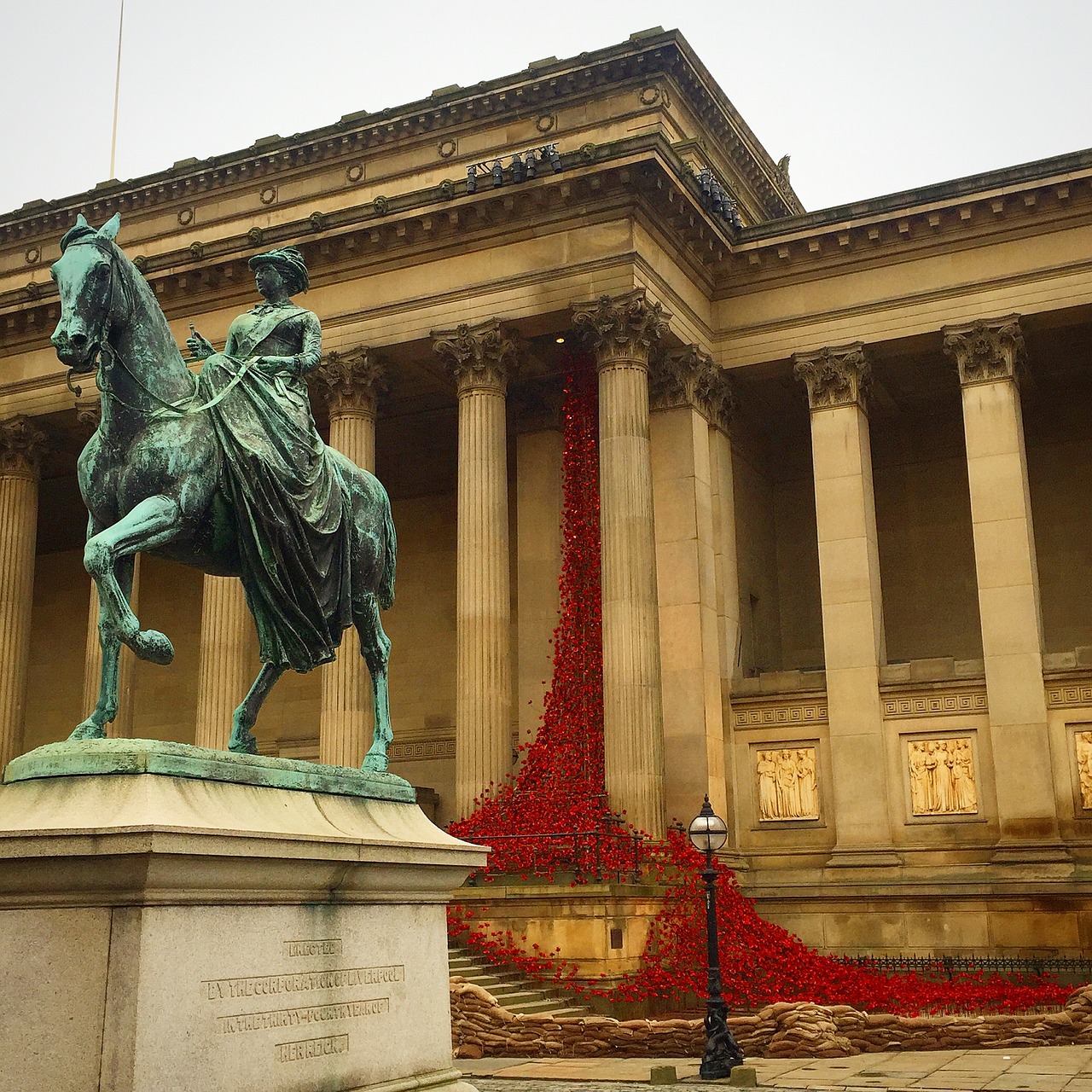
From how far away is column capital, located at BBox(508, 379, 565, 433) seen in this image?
114 feet

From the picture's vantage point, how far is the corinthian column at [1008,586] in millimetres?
29266

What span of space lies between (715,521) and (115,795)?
27.0 m

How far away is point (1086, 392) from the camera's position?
1430 inches

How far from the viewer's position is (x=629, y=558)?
96.9 ft

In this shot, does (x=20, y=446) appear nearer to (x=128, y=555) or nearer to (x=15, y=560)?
(x=15, y=560)

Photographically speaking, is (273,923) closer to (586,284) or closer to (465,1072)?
(465,1072)

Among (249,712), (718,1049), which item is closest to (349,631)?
(718,1049)

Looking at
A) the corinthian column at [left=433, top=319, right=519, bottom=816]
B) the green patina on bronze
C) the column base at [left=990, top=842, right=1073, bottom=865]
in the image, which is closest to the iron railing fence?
the column base at [left=990, top=842, right=1073, bottom=865]

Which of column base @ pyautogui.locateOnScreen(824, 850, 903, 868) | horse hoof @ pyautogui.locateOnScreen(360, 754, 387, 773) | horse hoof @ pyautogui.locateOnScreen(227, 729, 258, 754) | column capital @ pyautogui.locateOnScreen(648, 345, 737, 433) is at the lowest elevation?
column base @ pyautogui.locateOnScreen(824, 850, 903, 868)

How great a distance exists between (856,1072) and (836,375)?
19573 mm

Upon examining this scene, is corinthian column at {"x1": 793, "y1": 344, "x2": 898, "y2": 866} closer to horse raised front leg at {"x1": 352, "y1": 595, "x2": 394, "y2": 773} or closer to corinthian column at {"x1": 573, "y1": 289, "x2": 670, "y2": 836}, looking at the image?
corinthian column at {"x1": 573, "y1": 289, "x2": 670, "y2": 836}

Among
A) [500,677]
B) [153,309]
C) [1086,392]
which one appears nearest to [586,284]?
[500,677]

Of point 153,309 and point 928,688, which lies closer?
point 153,309

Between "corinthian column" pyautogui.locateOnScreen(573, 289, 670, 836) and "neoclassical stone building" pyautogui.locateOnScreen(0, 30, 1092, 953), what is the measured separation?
3.0 inches
